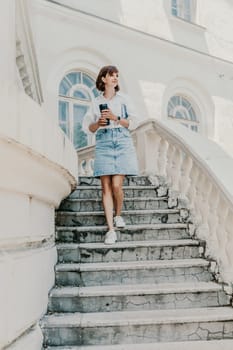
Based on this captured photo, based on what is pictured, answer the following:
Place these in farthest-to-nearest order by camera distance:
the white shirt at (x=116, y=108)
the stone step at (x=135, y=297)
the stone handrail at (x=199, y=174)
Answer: the white shirt at (x=116, y=108), the stone handrail at (x=199, y=174), the stone step at (x=135, y=297)

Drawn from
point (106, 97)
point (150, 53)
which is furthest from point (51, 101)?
point (106, 97)

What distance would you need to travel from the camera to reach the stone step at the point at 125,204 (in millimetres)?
4336

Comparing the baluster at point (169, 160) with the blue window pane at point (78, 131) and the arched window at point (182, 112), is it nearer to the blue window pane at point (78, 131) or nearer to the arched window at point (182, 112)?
the blue window pane at point (78, 131)

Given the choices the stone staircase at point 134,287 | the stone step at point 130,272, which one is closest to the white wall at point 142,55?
the stone staircase at point 134,287

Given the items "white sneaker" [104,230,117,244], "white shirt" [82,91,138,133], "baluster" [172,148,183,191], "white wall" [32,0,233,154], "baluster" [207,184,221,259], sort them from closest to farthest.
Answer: "baluster" [207,184,221,259] → "white sneaker" [104,230,117,244] → "white shirt" [82,91,138,133] → "baluster" [172,148,183,191] → "white wall" [32,0,233,154]

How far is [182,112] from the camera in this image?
11211mm

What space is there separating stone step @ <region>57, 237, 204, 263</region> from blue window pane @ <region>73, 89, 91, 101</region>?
615 cm

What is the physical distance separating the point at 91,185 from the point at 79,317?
2.39 metres

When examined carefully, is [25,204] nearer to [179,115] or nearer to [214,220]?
[214,220]

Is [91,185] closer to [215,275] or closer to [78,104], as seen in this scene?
[215,275]

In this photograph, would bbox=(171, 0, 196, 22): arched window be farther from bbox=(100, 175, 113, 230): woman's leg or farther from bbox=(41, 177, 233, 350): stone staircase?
bbox=(100, 175, 113, 230): woman's leg

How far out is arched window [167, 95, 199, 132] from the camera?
36.0 ft

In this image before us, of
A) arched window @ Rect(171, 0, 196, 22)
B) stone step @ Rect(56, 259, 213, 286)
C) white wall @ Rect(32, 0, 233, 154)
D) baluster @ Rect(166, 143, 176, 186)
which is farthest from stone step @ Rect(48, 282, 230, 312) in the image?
arched window @ Rect(171, 0, 196, 22)

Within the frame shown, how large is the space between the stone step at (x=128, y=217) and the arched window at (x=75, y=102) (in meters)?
5.05
